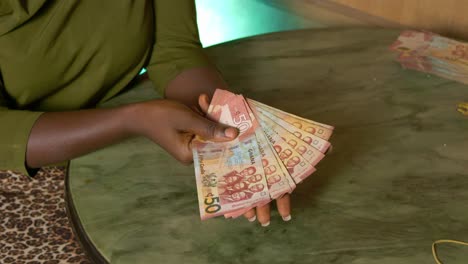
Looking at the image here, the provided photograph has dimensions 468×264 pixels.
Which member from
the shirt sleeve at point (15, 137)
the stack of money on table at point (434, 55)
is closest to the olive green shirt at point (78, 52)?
the shirt sleeve at point (15, 137)

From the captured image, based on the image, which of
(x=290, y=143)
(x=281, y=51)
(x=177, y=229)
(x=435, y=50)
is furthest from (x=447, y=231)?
(x=281, y=51)

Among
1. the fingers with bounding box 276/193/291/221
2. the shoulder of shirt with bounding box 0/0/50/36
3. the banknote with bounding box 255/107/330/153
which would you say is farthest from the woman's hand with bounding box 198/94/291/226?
the shoulder of shirt with bounding box 0/0/50/36

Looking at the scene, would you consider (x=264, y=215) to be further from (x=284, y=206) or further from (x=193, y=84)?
(x=193, y=84)

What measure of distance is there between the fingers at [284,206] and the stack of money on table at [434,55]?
697mm

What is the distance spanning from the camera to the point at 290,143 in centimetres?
106

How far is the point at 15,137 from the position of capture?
1.18 meters

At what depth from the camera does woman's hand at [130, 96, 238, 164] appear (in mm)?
1093

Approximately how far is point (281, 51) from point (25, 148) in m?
0.82

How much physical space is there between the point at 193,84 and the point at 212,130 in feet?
1.24

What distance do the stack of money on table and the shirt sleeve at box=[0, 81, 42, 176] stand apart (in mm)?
1021

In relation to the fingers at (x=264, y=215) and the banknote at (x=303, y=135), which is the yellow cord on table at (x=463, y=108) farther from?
the fingers at (x=264, y=215)

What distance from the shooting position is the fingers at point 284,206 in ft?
3.31

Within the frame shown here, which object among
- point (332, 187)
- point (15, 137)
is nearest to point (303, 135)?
point (332, 187)

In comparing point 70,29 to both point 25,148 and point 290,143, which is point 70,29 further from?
point 290,143
